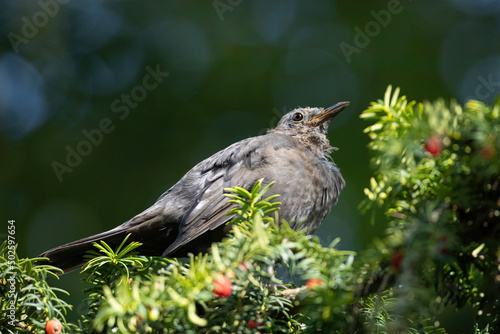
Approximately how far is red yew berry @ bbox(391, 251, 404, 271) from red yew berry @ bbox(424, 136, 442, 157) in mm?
275

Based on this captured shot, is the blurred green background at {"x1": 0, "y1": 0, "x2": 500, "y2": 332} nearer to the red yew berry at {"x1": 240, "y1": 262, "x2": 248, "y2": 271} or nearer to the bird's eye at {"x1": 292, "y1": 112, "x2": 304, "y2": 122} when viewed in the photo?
the bird's eye at {"x1": 292, "y1": 112, "x2": 304, "y2": 122}

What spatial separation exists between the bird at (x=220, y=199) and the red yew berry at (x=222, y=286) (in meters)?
1.61

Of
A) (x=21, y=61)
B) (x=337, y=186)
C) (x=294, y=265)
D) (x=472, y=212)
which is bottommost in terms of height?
(x=337, y=186)

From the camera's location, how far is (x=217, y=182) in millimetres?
3385

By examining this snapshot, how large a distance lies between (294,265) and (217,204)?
187 centimetres

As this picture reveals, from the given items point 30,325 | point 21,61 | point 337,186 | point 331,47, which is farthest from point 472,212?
point 21,61

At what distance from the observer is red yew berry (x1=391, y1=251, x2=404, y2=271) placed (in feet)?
3.72

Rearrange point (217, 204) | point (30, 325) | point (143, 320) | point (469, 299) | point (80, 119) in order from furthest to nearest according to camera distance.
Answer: point (80, 119)
point (217, 204)
point (30, 325)
point (469, 299)
point (143, 320)

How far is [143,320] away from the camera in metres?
1.19

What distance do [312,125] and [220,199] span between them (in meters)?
1.41

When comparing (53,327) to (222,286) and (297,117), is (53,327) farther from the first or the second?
(297,117)

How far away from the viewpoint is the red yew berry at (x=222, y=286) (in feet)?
4.09

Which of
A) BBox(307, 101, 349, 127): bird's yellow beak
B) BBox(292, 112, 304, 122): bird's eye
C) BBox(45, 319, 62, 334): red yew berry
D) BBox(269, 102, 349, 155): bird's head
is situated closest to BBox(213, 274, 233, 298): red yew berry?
BBox(45, 319, 62, 334): red yew berry

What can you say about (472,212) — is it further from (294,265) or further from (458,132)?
(294,265)
